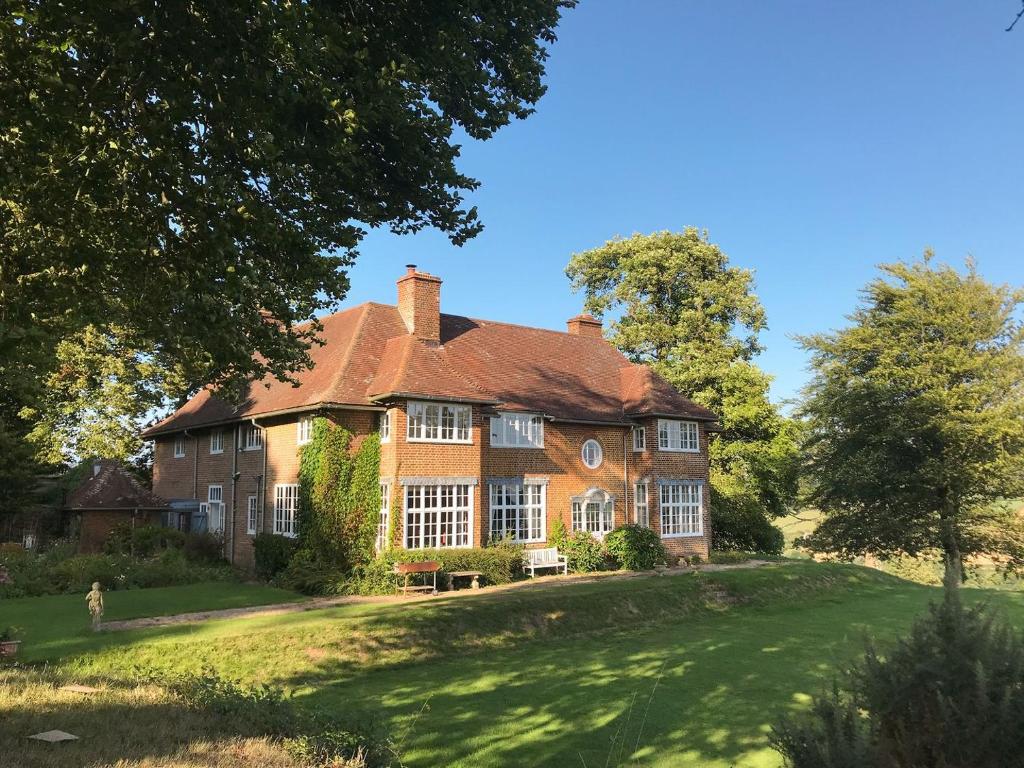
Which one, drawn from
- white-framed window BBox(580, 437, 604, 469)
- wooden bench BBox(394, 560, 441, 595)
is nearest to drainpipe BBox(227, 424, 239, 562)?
wooden bench BBox(394, 560, 441, 595)

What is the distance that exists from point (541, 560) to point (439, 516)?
4020mm

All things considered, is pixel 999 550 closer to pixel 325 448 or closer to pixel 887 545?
pixel 887 545

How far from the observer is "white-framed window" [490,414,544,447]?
82.8 feet

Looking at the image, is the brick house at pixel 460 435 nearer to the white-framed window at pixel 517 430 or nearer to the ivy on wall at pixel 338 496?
the white-framed window at pixel 517 430

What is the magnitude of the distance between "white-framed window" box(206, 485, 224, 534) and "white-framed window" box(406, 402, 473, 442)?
10.5 meters

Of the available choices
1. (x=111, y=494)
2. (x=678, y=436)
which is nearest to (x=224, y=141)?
(x=678, y=436)

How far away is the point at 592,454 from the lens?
27797mm

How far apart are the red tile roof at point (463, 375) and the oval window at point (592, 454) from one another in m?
1.00

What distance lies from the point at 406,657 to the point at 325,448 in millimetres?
9217

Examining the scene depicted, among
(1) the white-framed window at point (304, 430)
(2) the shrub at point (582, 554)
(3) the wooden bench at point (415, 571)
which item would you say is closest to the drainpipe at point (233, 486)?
(1) the white-framed window at point (304, 430)

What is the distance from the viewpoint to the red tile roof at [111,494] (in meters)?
28.4

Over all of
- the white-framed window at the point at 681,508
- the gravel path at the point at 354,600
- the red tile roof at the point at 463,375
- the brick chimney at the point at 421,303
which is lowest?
the gravel path at the point at 354,600

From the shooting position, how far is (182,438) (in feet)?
105

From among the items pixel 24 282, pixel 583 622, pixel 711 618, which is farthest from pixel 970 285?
pixel 24 282
